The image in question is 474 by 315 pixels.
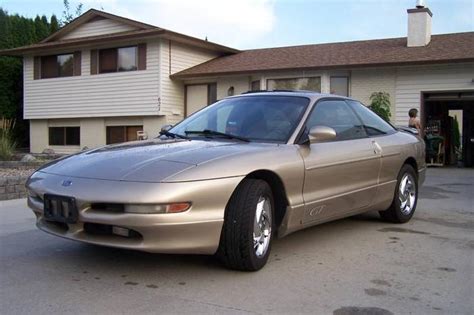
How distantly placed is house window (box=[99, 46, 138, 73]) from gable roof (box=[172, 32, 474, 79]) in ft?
6.38

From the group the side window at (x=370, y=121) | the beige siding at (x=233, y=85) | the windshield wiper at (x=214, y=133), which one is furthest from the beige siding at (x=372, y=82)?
the windshield wiper at (x=214, y=133)

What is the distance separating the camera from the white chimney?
1745cm

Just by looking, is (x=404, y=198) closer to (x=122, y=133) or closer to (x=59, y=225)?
(x=59, y=225)

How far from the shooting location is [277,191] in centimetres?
461

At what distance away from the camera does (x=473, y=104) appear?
18.2 m

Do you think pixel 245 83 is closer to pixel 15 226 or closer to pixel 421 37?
pixel 421 37

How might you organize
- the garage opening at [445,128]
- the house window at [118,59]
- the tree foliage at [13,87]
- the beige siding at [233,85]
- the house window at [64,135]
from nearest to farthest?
the garage opening at [445,128] < the beige siding at [233,85] < the house window at [118,59] < the house window at [64,135] < the tree foliage at [13,87]

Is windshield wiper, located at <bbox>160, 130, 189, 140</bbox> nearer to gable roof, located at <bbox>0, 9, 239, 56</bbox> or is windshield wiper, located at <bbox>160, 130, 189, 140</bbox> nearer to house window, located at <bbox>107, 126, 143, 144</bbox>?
gable roof, located at <bbox>0, 9, 239, 56</bbox>

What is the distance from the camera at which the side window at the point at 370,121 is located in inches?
239

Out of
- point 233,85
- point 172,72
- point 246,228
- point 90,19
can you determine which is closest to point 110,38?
point 172,72

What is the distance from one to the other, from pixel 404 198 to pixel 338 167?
5.78 ft

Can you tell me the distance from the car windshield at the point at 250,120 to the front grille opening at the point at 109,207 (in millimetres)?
1438

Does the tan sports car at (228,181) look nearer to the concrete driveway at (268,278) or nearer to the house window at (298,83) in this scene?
the concrete driveway at (268,278)

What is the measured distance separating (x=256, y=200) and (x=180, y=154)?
703mm
